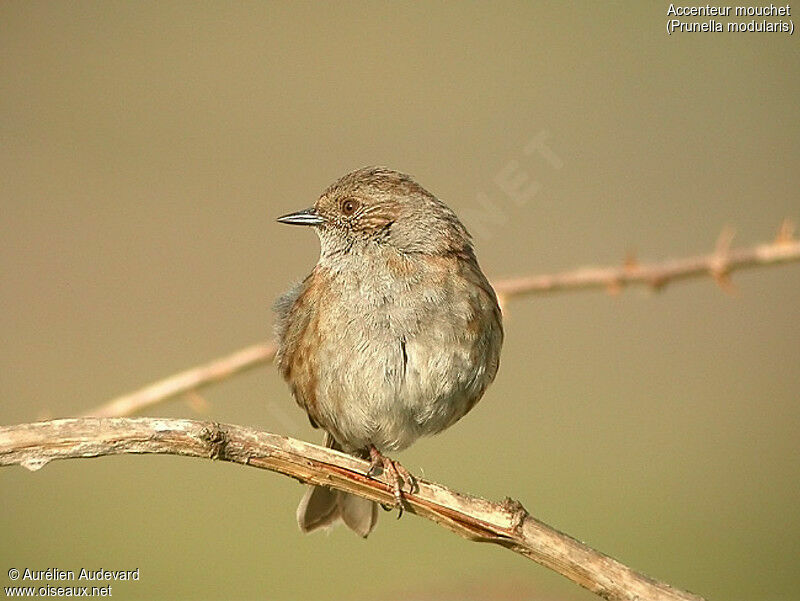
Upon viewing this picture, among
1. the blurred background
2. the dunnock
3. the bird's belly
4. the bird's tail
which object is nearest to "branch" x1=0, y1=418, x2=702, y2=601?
the dunnock

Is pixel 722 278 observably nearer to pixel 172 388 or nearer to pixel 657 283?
pixel 657 283

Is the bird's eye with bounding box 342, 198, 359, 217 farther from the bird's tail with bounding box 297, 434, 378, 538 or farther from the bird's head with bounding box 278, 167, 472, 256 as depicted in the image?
the bird's tail with bounding box 297, 434, 378, 538

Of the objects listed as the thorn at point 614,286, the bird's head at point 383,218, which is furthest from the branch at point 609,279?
the bird's head at point 383,218

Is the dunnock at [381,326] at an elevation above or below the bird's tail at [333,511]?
above

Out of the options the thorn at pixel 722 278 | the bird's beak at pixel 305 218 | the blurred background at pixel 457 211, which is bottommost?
the thorn at pixel 722 278

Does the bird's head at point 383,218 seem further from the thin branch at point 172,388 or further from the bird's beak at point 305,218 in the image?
the thin branch at point 172,388

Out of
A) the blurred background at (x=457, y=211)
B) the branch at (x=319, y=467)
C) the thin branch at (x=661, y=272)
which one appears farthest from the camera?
the blurred background at (x=457, y=211)
